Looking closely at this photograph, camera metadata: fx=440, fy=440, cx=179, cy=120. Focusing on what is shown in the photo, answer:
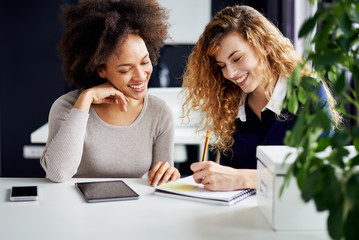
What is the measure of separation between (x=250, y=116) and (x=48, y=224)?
3.13 ft

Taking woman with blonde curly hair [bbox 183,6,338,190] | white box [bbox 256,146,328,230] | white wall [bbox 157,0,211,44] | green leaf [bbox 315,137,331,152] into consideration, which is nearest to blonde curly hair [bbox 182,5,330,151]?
woman with blonde curly hair [bbox 183,6,338,190]

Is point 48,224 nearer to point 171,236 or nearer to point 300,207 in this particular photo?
point 171,236

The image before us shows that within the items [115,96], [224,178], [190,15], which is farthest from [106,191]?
[190,15]

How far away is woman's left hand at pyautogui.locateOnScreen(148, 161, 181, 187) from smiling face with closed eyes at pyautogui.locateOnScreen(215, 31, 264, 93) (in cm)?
44

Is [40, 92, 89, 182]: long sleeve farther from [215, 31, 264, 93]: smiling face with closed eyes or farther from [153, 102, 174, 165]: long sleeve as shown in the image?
[215, 31, 264, 93]: smiling face with closed eyes

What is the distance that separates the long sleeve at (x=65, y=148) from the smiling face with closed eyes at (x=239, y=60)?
55 centimetres

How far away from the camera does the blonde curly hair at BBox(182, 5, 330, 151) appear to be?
5.39ft

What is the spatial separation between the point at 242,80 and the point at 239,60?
0.07m

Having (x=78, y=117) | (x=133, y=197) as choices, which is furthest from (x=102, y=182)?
(x=78, y=117)

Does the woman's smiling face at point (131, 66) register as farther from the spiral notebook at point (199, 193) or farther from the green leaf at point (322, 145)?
the green leaf at point (322, 145)

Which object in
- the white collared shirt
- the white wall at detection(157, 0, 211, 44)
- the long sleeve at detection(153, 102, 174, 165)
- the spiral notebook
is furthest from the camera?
the white wall at detection(157, 0, 211, 44)

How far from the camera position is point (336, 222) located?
1.94 feet

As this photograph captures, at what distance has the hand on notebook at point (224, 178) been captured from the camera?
1234 millimetres

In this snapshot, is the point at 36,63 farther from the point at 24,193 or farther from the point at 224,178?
the point at 224,178
